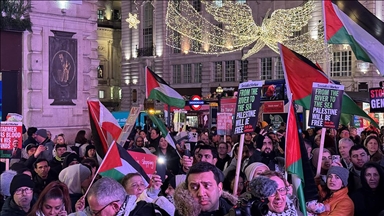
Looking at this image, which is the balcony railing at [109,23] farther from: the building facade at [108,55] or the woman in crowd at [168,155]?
the woman in crowd at [168,155]

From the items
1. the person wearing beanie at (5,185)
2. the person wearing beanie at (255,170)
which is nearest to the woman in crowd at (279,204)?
the person wearing beanie at (255,170)

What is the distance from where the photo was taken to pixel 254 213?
11.5 ft

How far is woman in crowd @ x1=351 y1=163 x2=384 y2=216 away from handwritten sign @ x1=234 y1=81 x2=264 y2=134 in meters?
1.81

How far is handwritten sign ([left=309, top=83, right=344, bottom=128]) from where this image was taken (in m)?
7.81

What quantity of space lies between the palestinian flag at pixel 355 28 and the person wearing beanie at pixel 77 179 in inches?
187

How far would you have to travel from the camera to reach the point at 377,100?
35.9 ft

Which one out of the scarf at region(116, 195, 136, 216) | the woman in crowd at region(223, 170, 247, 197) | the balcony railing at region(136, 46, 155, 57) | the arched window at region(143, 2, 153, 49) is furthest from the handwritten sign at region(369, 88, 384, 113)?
the arched window at region(143, 2, 153, 49)

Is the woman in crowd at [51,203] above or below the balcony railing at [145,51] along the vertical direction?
below

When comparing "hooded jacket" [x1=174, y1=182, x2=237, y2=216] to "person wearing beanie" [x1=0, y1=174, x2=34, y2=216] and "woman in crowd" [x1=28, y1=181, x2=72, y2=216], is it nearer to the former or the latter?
"woman in crowd" [x1=28, y1=181, x2=72, y2=216]

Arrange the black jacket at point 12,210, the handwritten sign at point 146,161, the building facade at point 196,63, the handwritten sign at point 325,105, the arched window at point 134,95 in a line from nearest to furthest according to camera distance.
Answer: the black jacket at point 12,210 → the handwritten sign at point 146,161 → the handwritten sign at point 325,105 → the building facade at point 196,63 → the arched window at point 134,95

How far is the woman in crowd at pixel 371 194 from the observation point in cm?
621

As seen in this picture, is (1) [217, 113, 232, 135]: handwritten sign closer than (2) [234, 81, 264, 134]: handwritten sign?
No

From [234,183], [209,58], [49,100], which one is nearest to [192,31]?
[209,58]

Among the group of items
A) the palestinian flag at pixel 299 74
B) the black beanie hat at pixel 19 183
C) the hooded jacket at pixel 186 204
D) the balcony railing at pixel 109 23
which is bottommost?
the black beanie hat at pixel 19 183
